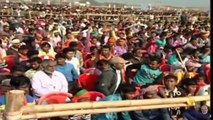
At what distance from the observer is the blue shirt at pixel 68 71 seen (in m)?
6.13

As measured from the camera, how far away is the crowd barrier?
8.86 feet

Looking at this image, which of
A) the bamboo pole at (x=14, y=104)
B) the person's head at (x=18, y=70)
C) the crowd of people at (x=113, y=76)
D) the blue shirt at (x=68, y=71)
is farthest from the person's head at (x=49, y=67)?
the bamboo pole at (x=14, y=104)

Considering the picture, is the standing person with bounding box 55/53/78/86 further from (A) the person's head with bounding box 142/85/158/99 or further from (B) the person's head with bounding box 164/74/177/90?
(A) the person's head with bounding box 142/85/158/99

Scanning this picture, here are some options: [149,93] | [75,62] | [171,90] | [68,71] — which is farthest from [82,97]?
[75,62]

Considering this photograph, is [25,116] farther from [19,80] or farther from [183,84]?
[183,84]

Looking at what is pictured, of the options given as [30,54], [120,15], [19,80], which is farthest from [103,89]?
[120,15]

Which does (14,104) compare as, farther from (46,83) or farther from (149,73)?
(149,73)

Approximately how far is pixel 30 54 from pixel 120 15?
20.9 m

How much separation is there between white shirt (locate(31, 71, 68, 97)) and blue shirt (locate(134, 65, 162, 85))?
119 centimetres

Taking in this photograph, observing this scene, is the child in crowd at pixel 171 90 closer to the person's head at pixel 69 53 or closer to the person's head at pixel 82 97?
the person's head at pixel 82 97

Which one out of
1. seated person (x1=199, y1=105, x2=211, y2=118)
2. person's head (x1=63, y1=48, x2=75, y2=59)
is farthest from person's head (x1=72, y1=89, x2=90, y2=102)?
person's head (x1=63, y1=48, x2=75, y2=59)

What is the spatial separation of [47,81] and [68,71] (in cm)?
98

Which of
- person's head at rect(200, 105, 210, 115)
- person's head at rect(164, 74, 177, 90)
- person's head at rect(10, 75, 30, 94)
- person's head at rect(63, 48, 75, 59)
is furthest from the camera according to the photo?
person's head at rect(63, 48, 75, 59)

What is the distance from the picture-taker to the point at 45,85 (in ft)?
16.9
